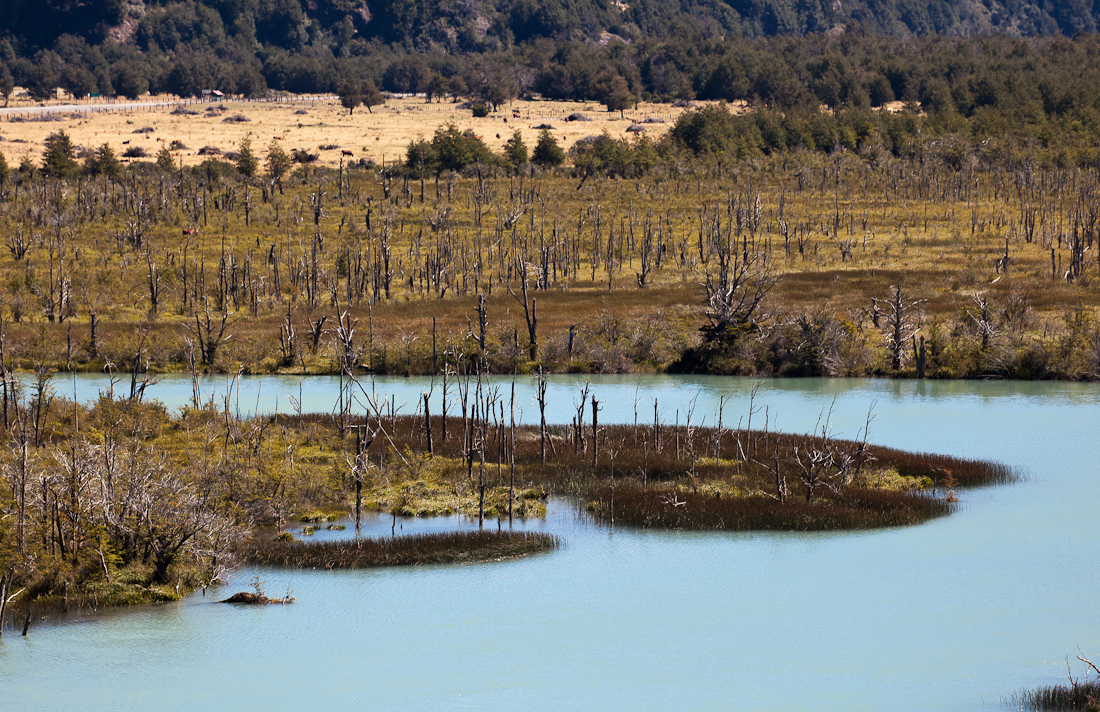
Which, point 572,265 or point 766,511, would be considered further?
point 572,265

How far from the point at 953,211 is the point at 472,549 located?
75.5 m

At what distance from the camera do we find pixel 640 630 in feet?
85.0

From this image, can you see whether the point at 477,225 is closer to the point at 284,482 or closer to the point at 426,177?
the point at 426,177

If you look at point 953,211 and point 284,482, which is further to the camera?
point 953,211

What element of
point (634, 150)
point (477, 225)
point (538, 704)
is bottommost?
point (538, 704)

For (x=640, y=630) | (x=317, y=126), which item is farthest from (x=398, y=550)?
(x=317, y=126)

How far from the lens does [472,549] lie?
97.6 ft

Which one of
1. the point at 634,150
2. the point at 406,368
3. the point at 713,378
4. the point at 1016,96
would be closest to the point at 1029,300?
the point at 713,378

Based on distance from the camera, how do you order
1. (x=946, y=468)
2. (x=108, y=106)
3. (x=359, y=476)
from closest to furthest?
(x=359, y=476) → (x=946, y=468) → (x=108, y=106)

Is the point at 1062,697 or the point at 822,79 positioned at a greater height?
the point at 822,79

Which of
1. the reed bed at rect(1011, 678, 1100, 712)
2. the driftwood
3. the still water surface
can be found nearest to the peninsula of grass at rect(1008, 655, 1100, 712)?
the reed bed at rect(1011, 678, 1100, 712)

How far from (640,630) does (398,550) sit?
6.71m

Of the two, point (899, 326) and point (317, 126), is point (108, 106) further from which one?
point (899, 326)

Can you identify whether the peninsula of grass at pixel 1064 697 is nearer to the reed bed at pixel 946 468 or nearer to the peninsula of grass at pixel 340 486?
the peninsula of grass at pixel 340 486
